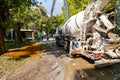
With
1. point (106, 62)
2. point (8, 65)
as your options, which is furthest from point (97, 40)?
point (8, 65)

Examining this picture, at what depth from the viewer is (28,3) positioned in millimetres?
17328

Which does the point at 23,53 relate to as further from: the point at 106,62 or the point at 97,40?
the point at 106,62

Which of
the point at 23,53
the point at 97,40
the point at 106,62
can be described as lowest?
the point at 23,53

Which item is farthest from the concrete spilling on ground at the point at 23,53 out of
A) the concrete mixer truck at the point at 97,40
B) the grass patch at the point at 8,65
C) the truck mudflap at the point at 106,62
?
the truck mudflap at the point at 106,62

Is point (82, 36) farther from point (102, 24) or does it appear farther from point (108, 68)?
→ point (108, 68)

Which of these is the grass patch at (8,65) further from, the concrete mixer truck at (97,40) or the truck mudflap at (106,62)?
the truck mudflap at (106,62)

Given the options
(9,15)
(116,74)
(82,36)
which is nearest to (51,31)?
(9,15)

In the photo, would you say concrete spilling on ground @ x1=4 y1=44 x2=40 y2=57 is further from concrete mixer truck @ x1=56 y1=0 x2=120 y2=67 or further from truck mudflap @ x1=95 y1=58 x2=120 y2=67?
truck mudflap @ x1=95 y1=58 x2=120 y2=67

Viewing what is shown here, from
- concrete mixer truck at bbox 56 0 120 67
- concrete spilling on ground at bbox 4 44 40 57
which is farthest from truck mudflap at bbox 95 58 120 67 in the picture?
concrete spilling on ground at bbox 4 44 40 57

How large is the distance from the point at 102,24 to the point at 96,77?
3972mm

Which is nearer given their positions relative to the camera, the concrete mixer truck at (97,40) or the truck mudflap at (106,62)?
the truck mudflap at (106,62)

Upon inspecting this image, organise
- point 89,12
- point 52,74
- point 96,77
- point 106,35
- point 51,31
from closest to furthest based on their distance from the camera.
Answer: point 96,77, point 52,74, point 106,35, point 89,12, point 51,31

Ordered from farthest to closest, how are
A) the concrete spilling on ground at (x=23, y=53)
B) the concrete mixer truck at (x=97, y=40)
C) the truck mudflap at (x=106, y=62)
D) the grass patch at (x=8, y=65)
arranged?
the concrete spilling on ground at (x=23, y=53)
the grass patch at (x=8, y=65)
the concrete mixer truck at (x=97, y=40)
the truck mudflap at (x=106, y=62)

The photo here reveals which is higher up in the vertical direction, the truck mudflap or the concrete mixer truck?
the concrete mixer truck
